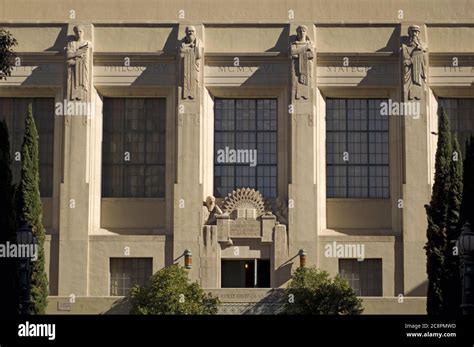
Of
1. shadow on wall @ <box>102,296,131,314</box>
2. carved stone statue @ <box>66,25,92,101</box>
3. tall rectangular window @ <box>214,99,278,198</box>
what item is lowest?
shadow on wall @ <box>102,296,131,314</box>

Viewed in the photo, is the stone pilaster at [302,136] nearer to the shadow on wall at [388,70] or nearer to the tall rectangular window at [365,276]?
the shadow on wall at [388,70]

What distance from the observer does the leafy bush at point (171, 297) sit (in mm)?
44250

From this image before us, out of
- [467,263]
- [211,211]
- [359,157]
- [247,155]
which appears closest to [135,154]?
[211,211]

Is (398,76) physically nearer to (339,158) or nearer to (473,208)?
(339,158)

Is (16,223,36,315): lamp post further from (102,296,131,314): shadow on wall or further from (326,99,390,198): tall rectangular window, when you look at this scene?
(326,99,390,198): tall rectangular window

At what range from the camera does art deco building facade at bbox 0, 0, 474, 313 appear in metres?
48.4

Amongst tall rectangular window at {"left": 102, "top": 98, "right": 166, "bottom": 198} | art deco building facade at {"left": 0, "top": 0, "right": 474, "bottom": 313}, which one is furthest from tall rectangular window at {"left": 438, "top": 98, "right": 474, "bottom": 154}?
tall rectangular window at {"left": 102, "top": 98, "right": 166, "bottom": 198}

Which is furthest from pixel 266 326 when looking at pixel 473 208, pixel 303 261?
pixel 303 261

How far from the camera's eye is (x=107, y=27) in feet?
164

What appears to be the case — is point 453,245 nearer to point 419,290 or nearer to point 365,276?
point 419,290

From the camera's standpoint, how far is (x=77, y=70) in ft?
161

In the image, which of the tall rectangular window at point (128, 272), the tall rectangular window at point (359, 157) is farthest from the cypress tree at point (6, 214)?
the tall rectangular window at point (359, 157)

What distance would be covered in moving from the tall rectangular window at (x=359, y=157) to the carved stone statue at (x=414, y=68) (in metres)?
1.79

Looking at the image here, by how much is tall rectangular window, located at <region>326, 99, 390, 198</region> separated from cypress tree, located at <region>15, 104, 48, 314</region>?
11.9 metres
